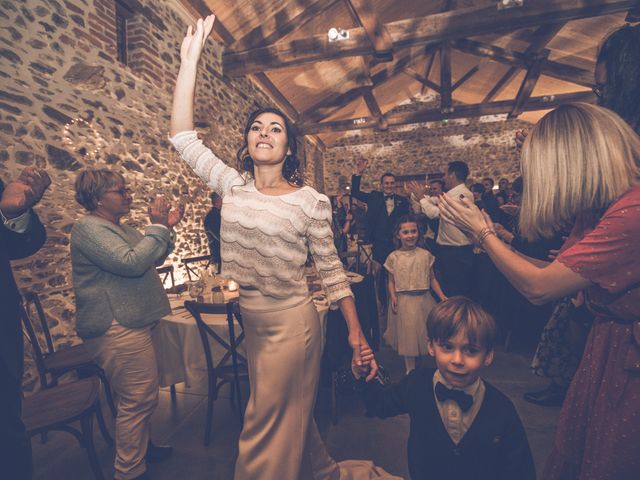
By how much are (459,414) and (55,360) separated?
8.59 ft

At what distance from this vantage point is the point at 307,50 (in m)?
4.75

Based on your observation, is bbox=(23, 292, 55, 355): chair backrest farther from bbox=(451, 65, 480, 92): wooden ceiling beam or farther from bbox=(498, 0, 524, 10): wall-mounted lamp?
bbox=(451, 65, 480, 92): wooden ceiling beam

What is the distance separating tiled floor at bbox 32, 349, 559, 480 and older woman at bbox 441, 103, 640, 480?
1141 mm

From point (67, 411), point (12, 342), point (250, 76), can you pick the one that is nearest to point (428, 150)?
point (250, 76)

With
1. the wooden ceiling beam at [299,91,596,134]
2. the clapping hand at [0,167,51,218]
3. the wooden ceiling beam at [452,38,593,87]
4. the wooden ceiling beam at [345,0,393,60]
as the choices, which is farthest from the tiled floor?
the wooden ceiling beam at [299,91,596,134]

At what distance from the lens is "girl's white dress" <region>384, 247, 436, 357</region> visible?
97.1 inches

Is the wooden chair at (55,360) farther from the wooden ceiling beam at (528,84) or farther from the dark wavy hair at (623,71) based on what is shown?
the wooden ceiling beam at (528,84)

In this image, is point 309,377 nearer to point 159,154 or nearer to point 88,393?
point 88,393

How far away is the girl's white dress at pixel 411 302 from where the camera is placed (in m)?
2.47

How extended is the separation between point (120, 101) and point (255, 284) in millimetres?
3252

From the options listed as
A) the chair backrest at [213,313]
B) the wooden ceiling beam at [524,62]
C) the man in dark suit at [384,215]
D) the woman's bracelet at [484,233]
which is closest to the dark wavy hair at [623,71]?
the woman's bracelet at [484,233]

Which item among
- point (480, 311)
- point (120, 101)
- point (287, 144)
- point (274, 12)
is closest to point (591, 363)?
point (480, 311)

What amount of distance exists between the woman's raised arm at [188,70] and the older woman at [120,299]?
526 millimetres

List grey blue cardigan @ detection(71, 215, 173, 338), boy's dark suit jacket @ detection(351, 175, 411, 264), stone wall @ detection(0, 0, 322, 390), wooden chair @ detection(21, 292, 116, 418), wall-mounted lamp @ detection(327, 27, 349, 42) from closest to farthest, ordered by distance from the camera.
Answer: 1. grey blue cardigan @ detection(71, 215, 173, 338)
2. wooden chair @ detection(21, 292, 116, 418)
3. stone wall @ detection(0, 0, 322, 390)
4. boy's dark suit jacket @ detection(351, 175, 411, 264)
5. wall-mounted lamp @ detection(327, 27, 349, 42)
